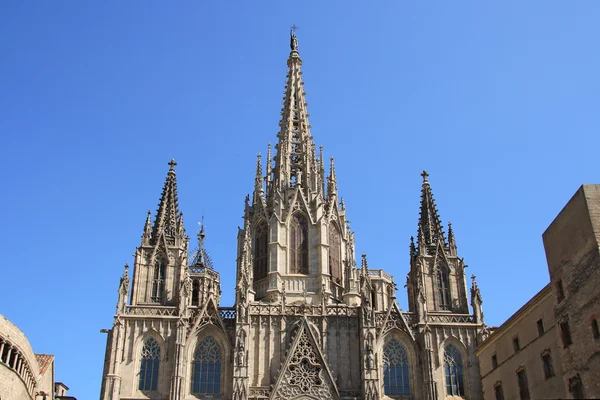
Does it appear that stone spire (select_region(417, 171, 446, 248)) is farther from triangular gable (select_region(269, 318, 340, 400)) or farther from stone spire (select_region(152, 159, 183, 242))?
stone spire (select_region(152, 159, 183, 242))

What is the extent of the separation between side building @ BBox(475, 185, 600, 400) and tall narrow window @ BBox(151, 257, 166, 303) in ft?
79.6

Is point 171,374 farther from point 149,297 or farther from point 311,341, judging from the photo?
point 311,341

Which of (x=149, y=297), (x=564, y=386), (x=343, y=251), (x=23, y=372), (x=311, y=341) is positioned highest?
(x=343, y=251)

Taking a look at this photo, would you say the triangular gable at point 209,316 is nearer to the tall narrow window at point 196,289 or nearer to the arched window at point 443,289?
the tall narrow window at point 196,289

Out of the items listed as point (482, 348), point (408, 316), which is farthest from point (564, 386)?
point (408, 316)

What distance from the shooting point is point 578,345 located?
31828mm

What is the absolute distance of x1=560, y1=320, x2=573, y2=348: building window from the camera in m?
33.1

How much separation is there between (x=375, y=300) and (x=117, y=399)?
87.1 feet

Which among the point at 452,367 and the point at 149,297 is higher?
the point at 149,297

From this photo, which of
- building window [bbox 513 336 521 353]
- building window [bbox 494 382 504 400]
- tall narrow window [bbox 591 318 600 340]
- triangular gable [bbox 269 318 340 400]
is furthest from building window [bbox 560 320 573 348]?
triangular gable [bbox 269 318 340 400]

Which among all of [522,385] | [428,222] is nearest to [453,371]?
[522,385]

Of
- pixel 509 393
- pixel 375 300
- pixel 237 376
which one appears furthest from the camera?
pixel 375 300

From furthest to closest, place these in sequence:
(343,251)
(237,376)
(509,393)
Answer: (343,251)
(237,376)
(509,393)

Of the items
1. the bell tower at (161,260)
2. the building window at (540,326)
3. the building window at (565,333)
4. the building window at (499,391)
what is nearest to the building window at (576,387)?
the building window at (565,333)
